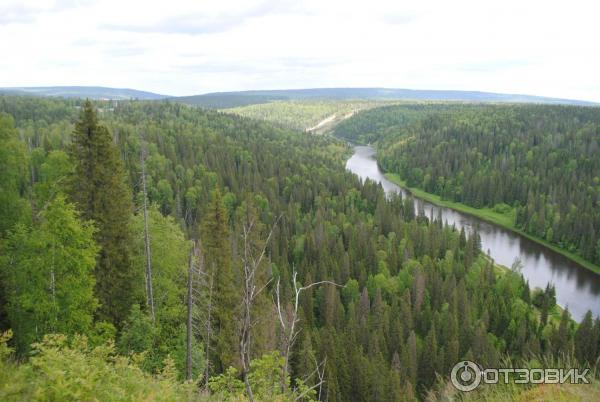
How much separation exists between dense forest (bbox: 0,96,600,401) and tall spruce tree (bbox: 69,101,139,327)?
0.28 ft

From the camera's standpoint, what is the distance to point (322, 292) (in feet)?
225

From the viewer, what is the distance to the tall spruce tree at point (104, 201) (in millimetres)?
25281

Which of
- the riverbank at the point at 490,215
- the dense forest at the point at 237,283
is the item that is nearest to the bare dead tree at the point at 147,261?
the dense forest at the point at 237,283

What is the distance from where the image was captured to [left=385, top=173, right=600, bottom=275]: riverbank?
98.0 meters

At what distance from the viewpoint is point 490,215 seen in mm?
136250

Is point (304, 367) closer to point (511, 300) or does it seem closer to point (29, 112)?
point (511, 300)

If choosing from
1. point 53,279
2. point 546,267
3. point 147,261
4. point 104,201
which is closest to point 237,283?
point 147,261

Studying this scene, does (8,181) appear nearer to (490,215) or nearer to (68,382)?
(68,382)

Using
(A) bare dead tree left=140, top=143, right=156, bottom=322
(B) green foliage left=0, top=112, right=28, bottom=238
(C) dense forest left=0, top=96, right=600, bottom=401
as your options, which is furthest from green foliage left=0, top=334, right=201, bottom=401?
(B) green foliage left=0, top=112, right=28, bottom=238

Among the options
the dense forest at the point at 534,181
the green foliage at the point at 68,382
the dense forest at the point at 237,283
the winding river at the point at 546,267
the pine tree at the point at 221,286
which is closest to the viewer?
the green foliage at the point at 68,382

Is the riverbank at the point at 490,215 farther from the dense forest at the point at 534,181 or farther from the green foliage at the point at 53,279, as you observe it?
the green foliage at the point at 53,279

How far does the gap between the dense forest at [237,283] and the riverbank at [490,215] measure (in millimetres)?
3321

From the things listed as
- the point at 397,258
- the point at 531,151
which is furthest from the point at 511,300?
the point at 531,151

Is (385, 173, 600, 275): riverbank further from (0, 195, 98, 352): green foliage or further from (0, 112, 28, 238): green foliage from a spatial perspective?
(0, 112, 28, 238): green foliage
